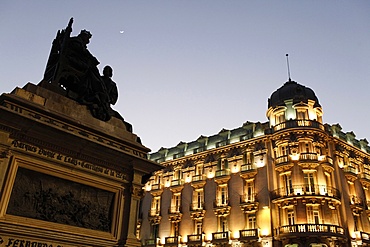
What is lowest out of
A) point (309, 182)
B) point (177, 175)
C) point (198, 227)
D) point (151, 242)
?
point (151, 242)

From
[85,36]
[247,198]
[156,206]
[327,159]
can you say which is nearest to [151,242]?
[156,206]

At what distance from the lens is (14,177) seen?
8.43m

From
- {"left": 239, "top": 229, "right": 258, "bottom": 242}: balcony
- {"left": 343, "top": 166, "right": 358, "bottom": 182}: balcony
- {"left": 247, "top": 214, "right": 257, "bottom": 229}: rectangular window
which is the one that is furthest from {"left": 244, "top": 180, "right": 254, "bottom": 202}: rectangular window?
{"left": 343, "top": 166, "right": 358, "bottom": 182}: balcony

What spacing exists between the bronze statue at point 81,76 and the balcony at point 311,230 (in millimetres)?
26204

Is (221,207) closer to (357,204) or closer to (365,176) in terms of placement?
(357,204)

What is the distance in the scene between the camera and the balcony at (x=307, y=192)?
33.8 m

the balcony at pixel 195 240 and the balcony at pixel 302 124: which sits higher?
the balcony at pixel 302 124

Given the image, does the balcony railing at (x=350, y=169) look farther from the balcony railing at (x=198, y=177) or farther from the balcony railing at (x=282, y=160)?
the balcony railing at (x=198, y=177)

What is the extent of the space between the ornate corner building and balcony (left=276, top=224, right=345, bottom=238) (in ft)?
0.30

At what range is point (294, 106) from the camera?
39.3m

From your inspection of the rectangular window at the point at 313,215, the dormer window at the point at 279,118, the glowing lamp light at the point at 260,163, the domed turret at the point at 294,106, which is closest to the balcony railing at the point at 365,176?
the domed turret at the point at 294,106

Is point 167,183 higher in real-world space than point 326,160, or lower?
lower

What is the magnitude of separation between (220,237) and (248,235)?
3.49m

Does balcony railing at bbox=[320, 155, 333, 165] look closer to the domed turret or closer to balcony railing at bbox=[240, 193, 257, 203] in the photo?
the domed turret
